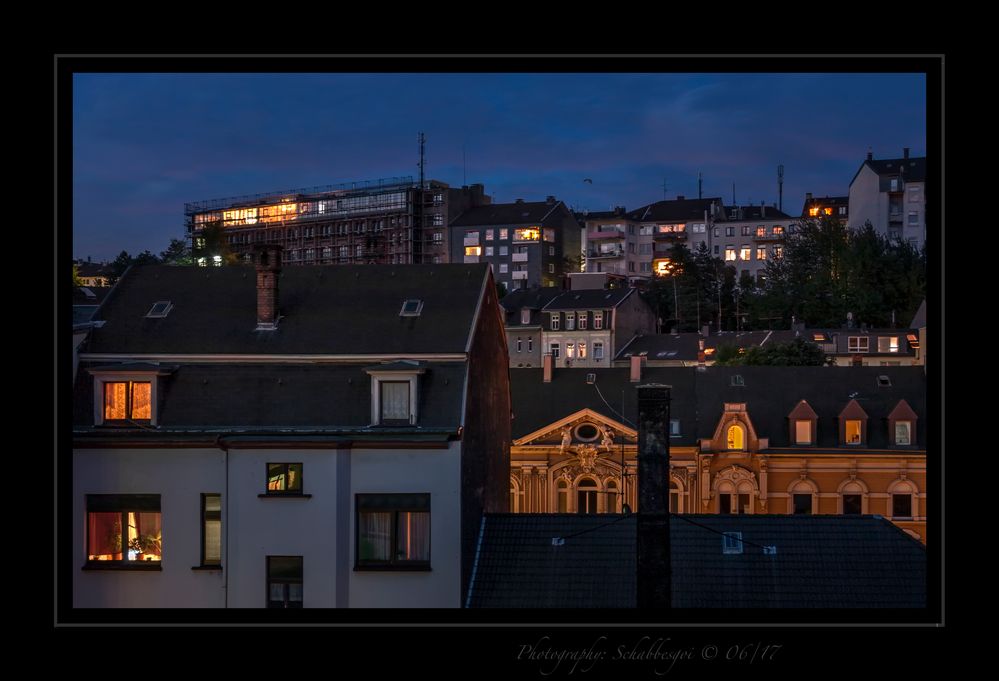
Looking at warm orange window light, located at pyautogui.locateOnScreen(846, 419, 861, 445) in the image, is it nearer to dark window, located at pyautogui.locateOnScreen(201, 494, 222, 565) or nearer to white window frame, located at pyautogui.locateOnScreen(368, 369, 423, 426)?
white window frame, located at pyautogui.locateOnScreen(368, 369, 423, 426)

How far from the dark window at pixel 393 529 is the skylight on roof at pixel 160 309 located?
4.50m

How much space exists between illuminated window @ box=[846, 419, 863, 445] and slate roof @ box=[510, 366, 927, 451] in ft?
1.13

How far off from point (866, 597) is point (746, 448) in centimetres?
1637

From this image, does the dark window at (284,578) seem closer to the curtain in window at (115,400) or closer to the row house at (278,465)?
the row house at (278,465)

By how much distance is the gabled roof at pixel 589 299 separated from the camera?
196 feet

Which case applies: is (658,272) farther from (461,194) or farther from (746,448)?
(746,448)

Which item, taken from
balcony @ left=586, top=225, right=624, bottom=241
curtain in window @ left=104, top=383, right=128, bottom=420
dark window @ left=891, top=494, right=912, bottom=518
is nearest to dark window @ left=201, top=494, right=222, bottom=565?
curtain in window @ left=104, top=383, right=128, bottom=420

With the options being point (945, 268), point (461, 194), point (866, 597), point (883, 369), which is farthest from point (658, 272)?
point (945, 268)

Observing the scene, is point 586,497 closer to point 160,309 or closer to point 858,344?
point 160,309

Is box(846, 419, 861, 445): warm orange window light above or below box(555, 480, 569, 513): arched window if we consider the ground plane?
above

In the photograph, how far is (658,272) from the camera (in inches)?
3194

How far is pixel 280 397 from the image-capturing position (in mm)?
15297

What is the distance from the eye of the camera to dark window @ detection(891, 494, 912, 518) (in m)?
29.6

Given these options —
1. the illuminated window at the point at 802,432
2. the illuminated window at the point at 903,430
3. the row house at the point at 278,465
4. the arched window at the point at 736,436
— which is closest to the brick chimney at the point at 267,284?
the row house at the point at 278,465
